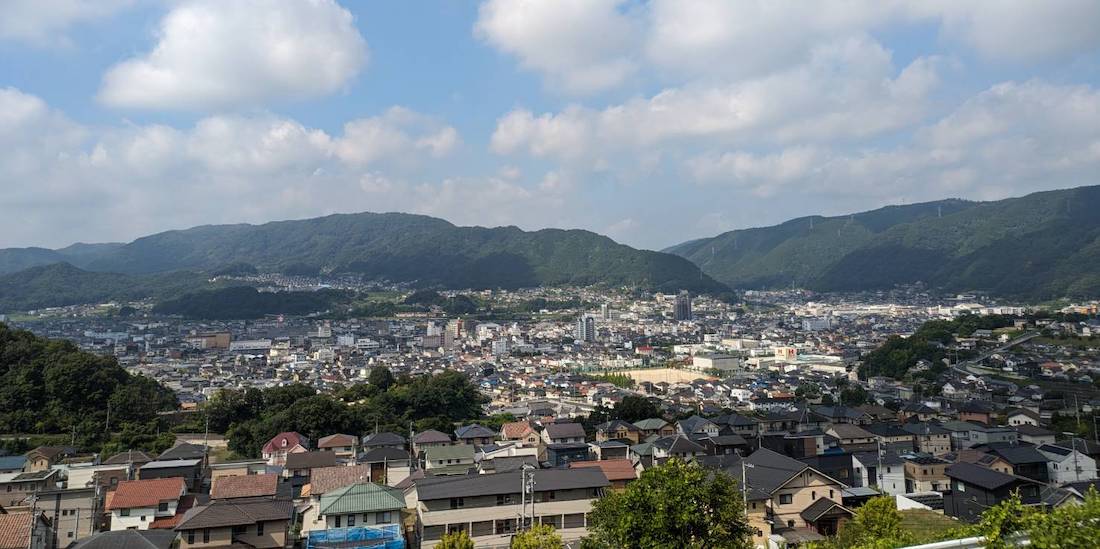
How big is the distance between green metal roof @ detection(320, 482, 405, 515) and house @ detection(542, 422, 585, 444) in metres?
10.2

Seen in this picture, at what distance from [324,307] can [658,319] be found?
153 feet

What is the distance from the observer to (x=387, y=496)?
12.8 metres

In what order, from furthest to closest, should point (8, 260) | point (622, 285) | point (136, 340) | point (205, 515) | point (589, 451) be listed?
point (8, 260), point (622, 285), point (136, 340), point (589, 451), point (205, 515)

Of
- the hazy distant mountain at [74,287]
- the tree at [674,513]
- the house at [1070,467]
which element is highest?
the hazy distant mountain at [74,287]

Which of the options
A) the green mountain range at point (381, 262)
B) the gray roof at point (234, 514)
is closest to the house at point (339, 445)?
the gray roof at point (234, 514)

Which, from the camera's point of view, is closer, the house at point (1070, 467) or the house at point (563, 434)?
the house at point (1070, 467)

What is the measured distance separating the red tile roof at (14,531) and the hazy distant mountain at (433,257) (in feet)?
378

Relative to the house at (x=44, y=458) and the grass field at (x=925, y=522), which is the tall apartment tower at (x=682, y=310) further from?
the house at (x=44, y=458)

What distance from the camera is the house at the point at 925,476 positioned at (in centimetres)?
1853

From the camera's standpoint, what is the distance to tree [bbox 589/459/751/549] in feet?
28.8

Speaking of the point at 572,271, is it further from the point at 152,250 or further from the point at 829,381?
the point at 152,250

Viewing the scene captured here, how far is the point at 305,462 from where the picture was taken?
19375mm

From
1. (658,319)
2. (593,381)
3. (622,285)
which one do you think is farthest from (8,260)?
(593,381)

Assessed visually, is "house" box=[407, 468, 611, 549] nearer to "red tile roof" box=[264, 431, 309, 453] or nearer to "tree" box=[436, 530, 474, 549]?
"tree" box=[436, 530, 474, 549]
